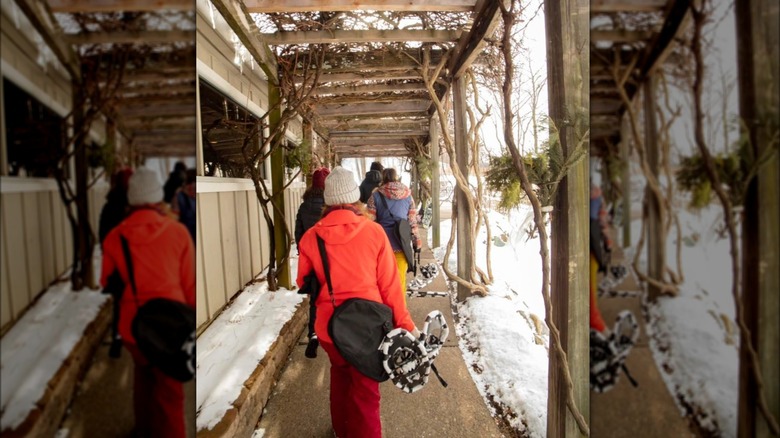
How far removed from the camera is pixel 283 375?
3158mm

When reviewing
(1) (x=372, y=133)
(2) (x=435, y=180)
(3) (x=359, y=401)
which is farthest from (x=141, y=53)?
(1) (x=372, y=133)

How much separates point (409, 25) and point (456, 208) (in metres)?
2.27

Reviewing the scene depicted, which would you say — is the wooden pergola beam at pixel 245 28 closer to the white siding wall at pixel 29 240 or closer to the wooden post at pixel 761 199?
the white siding wall at pixel 29 240

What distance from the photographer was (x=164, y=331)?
396mm

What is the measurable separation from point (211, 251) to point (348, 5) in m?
2.48

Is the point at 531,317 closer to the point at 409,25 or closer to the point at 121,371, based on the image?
the point at 409,25

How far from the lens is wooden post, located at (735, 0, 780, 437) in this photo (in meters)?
0.41

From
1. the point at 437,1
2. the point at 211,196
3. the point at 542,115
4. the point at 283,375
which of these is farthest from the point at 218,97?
the point at 542,115

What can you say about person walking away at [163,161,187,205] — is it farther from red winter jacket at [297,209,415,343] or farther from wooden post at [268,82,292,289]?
wooden post at [268,82,292,289]

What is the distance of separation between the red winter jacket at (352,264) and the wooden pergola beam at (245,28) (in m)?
1.87

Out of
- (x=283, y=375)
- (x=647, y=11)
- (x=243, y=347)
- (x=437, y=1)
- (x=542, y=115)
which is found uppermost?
(x=437, y=1)

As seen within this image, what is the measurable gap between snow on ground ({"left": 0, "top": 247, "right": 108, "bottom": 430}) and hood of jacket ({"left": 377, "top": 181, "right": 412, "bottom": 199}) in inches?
134

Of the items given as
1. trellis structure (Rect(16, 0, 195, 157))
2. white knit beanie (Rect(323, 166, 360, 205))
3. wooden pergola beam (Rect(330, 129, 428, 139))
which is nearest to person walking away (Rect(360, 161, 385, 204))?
white knit beanie (Rect(323, 166, 360, 205))

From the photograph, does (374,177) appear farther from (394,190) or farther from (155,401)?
(155,401)
